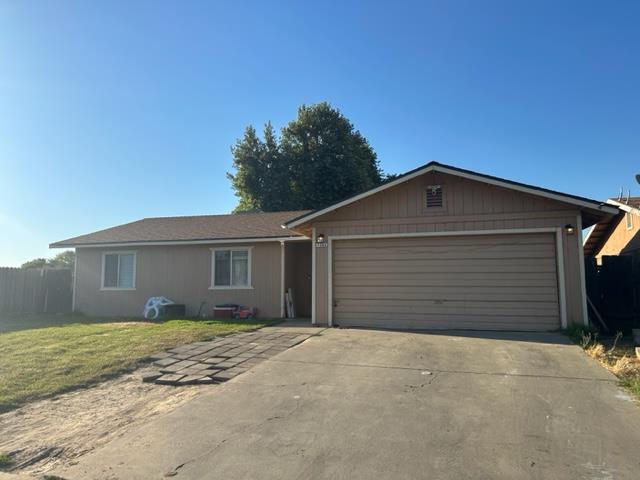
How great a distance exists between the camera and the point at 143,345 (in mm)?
9039

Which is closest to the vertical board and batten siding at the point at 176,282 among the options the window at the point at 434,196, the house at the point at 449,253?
the house at the point at 449,253

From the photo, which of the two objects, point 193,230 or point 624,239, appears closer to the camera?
point 193,230

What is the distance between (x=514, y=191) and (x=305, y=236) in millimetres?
5840

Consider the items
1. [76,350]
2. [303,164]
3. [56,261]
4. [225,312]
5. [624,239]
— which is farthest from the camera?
[56,261]

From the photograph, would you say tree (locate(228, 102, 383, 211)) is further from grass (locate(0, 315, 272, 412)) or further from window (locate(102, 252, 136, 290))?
grass (locate(0, 315, 272, 412))

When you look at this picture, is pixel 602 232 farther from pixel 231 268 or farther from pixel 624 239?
pixel 231 268

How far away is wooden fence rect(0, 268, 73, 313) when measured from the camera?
17.3m

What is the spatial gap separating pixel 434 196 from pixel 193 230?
916 centimetres

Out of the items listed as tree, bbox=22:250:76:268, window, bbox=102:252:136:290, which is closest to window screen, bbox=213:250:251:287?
window, bbox=102:252:136:290

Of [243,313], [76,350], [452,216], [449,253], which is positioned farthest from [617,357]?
[243,313]

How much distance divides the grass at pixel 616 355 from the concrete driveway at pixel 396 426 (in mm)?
191

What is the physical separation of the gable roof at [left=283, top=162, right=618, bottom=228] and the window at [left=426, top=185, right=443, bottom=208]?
0.43 meters

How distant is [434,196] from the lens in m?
11.2

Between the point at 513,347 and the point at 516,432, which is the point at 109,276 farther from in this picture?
the point at 516,432
